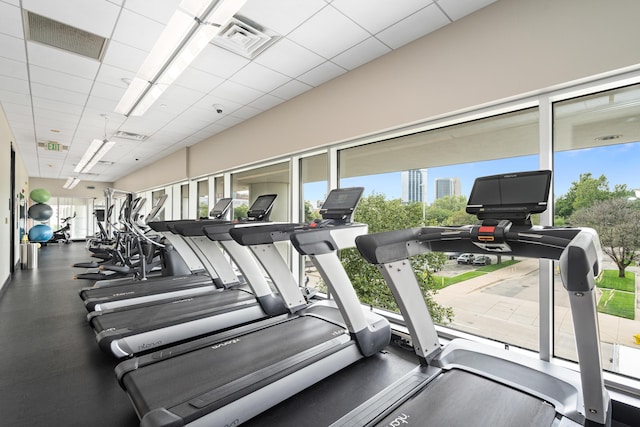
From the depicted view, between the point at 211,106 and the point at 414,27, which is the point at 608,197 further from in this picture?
the point at 211,106

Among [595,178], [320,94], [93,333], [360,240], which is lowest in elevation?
[93,333]

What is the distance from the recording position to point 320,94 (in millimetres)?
4133

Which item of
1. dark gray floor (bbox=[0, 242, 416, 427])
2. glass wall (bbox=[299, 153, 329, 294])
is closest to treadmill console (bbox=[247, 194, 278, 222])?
glass wall (bbox=[299, 153, 329, 294])

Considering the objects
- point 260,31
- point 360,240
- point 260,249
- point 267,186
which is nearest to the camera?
point 360,240

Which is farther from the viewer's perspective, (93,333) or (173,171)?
(173,171)

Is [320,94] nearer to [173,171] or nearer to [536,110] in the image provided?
[536,110]

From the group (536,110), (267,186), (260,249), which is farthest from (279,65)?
(267,186)

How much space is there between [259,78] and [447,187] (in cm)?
255

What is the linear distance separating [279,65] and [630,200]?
3.30 metres

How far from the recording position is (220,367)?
2.29 m

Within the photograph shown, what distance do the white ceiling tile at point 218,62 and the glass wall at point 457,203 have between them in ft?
5.64

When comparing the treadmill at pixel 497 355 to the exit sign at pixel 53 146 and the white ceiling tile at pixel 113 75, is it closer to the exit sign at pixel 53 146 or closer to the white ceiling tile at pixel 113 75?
the white ceiling tile at pixel 113 75

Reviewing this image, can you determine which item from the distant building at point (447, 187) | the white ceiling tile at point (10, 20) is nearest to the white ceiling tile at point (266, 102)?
the white ceiling tile at point (10, 20)

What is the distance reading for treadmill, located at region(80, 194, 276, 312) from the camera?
3.99 m
